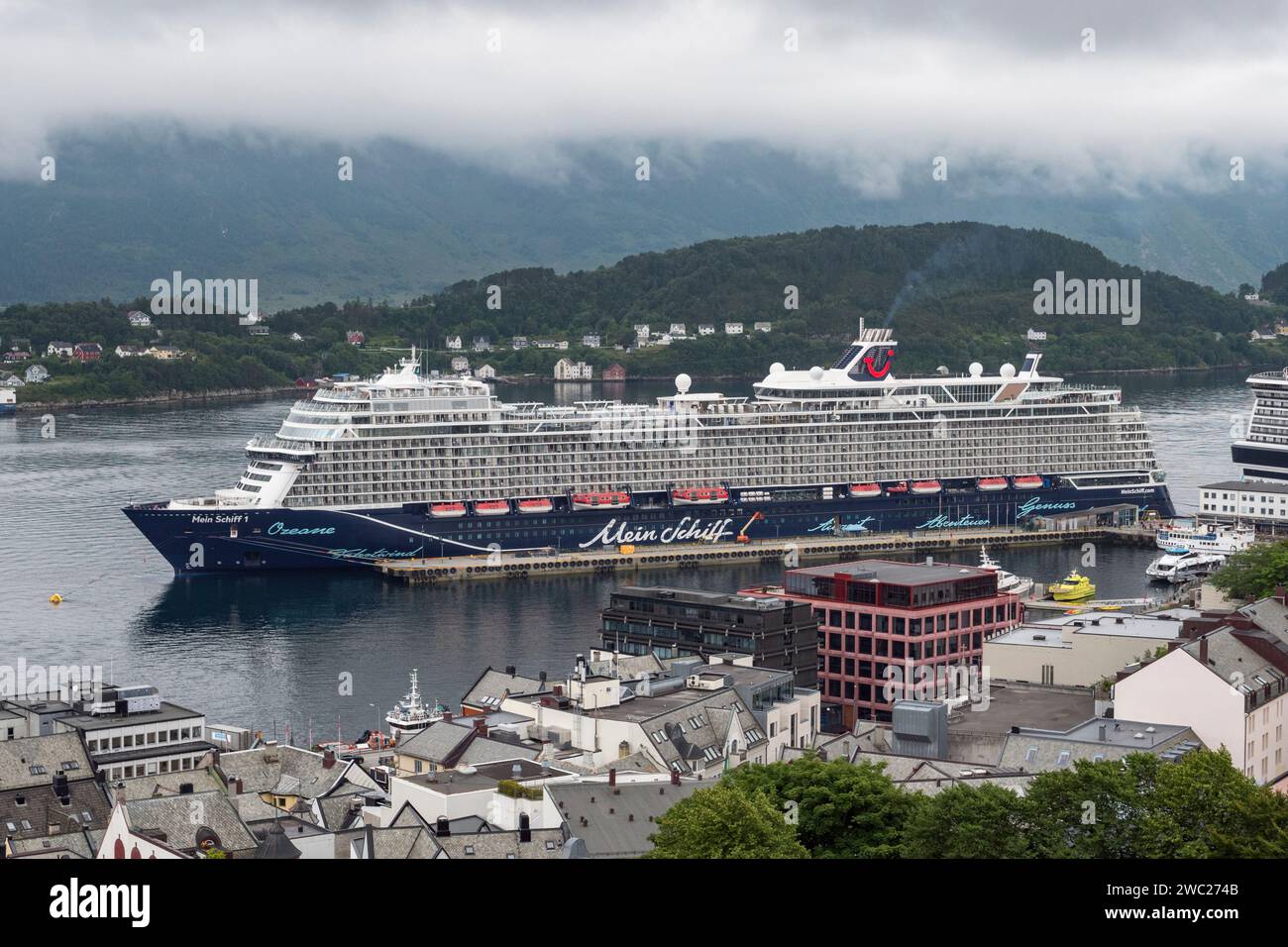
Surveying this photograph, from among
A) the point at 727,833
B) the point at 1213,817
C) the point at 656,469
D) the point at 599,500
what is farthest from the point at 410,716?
the point at 656,469

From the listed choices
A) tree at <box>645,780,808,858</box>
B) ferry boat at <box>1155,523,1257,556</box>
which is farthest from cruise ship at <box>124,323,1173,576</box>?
tree at <box>645,780,808,858</box>

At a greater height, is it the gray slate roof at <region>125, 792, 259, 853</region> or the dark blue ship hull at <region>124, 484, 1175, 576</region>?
the dark blue ship hull at <region>124, 484, 1175, 576</region>

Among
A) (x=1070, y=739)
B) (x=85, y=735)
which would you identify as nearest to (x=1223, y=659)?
(x=1070, y=739)

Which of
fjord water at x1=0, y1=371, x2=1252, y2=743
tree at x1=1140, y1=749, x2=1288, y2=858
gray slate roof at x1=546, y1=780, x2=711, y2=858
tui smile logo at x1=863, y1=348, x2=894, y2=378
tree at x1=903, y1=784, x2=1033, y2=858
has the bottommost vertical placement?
fjord water at x1=0, y1=371, x2=1252, y2=743

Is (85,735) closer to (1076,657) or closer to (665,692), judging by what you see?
(665,692)

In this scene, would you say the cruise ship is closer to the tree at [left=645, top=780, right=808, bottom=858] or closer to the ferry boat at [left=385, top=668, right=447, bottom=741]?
the ferry boat at [left=385, top=668, right=447, bottom=741]

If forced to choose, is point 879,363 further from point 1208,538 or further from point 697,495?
point 1208,538

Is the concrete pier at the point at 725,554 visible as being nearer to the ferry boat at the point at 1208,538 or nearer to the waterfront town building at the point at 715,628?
the ferry boat at the point at 1208,538

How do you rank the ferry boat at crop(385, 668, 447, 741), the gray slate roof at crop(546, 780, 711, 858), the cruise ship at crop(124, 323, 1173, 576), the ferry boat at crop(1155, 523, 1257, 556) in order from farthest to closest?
1. the ferry boat at crop(1155, 523, 1257, 556)
2. the cruise ship at crop(124, 323, 1173, 576)
3. the ferry boat at crop(385, 668, 447, 741)
4. the gray slate roof at crop(546, 780, 711, 858)

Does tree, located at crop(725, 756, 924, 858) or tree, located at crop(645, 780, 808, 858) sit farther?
tree, located at crop(725, 756, 924, 858)
